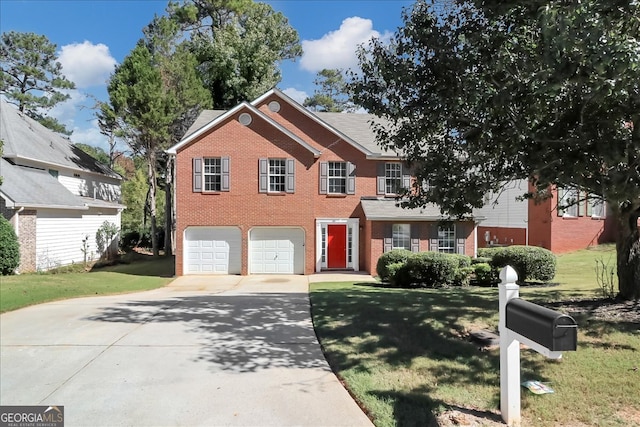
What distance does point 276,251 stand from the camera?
19766 mm

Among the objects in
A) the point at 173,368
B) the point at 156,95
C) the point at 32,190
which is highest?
the point at 156,95

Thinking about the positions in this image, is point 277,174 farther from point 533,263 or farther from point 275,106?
point 533,263

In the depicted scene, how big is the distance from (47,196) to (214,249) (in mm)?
7975

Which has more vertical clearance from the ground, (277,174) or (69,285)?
(277,174)

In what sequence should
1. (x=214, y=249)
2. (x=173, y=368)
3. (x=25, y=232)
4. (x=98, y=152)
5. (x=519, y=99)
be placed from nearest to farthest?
(x=173, y=368) → (x=519, y=99) → (x=25, y=232) → (x=214, y=249) → (x=98, y=152)

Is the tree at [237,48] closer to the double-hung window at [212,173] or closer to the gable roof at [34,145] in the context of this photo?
the gable roof at [34,145]

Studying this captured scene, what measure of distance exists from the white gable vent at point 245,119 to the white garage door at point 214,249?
15.8 feet

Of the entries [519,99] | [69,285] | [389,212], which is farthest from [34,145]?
[519,99]

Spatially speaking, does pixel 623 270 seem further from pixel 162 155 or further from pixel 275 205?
pixel 162 155

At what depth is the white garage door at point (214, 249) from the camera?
1948cm

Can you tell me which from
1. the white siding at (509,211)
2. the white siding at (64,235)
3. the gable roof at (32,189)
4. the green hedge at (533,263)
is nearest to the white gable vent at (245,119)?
the gable roof at (32,189)

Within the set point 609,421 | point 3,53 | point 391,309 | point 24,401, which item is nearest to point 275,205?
point 391,309

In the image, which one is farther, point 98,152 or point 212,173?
point 98,152

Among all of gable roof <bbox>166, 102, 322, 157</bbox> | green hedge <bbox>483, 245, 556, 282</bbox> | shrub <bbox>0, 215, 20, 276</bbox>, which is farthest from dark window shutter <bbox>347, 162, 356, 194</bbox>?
shrub <bbox>0, 215, 20, 276</bbox>
